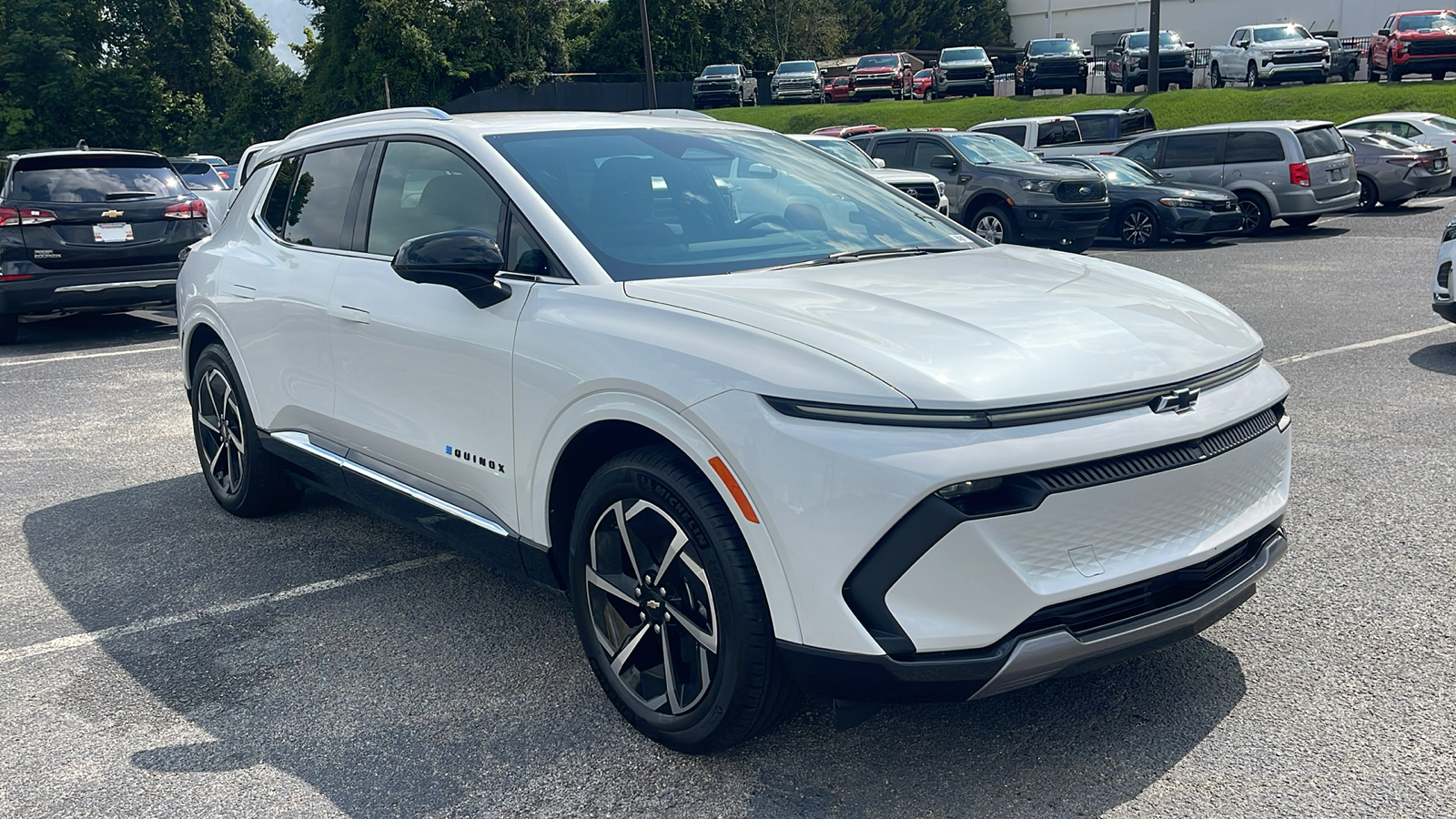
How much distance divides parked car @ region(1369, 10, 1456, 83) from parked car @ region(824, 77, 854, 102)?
61.0ft

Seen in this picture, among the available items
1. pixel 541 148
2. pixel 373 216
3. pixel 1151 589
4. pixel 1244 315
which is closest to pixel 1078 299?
pixel 1151 589

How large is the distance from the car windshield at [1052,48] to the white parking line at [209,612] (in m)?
37.4

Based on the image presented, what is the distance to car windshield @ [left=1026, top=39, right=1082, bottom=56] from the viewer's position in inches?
1525

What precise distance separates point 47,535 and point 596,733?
350 centimetres

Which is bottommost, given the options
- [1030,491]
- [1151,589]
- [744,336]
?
[1151,589]

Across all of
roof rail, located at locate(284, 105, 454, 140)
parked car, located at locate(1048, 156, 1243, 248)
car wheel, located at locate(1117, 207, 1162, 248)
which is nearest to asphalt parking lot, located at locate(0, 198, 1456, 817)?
roof rail, located at locate(284, 105, 454, 140)

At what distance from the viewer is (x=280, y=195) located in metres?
5.24

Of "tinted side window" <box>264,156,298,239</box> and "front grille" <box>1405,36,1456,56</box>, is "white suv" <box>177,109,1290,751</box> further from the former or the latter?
"front grille" <box>1405,36,1456,56</box>

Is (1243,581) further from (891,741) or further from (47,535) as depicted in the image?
(47,535)

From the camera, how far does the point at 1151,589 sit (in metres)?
2.91

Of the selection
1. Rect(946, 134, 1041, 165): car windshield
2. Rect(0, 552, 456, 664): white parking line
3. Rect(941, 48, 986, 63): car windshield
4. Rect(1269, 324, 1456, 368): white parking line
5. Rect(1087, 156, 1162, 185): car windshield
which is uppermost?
Rect(941, 48, 986, 63): car windshield

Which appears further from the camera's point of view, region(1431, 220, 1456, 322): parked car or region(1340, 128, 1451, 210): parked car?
region(1340, 128, 1451, 210): parked car

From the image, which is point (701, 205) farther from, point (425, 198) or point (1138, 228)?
point (1138, 228)

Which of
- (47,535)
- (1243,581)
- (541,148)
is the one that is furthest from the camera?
(47,535)
